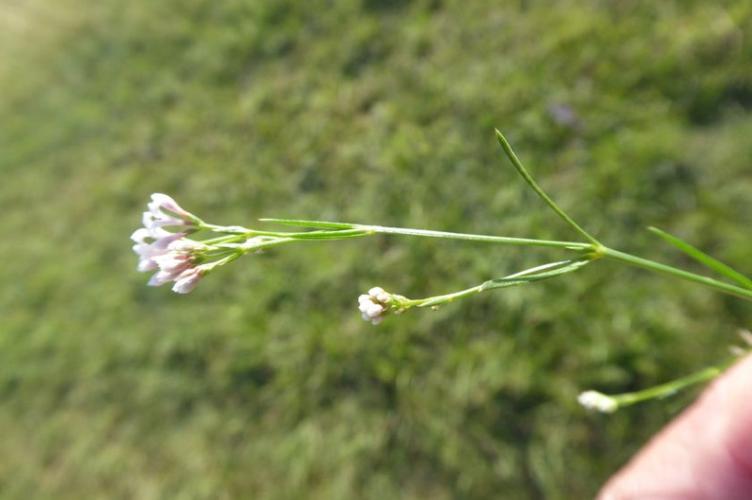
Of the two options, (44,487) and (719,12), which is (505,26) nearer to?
(719,12)

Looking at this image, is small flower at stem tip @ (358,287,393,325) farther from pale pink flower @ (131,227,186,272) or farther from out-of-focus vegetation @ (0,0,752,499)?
out-of-focus vegetation @ (0,0,752,499)

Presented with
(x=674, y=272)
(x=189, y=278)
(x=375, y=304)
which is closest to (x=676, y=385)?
(x=674, y=272)

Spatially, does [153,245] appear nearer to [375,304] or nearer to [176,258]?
[176,258]

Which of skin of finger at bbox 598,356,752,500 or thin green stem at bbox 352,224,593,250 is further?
skin of finger at bbox 598,356,752,500

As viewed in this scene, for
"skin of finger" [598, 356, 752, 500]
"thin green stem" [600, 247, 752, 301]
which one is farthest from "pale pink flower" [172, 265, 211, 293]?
"skin of finger" [598, 356, 752, 500]

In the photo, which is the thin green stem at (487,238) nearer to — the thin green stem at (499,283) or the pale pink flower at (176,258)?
the thin green stem at (499,283)

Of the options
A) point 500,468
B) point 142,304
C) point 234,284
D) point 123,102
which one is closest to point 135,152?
point 123,102
